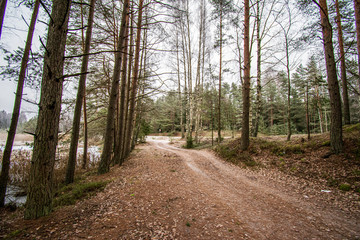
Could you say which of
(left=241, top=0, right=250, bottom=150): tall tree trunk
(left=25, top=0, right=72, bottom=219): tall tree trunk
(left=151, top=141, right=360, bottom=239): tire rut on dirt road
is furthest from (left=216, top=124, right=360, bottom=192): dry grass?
(left=25, top=0, right=72, bottom=219): tall tree trunk

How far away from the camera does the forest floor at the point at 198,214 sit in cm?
252

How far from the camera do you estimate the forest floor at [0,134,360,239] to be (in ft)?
8.27

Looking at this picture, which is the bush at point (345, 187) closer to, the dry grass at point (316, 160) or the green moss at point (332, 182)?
the dry grass at point (316, 160)

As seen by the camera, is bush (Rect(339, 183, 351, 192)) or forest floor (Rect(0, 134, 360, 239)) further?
bush (Rect(339, 183, 351, 192))

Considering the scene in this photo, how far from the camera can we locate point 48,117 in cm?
270

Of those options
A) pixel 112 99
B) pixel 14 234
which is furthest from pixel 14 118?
pixel 14 234

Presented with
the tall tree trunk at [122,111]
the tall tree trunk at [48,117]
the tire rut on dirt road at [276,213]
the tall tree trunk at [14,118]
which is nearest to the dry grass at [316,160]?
the tire rut on dirt road at [276,213]

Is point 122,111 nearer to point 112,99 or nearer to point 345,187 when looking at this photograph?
point 112,99

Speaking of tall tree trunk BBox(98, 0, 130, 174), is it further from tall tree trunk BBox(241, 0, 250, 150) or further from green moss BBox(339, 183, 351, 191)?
green moss BBox(339, 183, 351, 191)

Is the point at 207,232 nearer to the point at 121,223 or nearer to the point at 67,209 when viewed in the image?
the point at 121,223

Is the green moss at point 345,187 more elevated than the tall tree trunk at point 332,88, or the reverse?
the tall tree trunk at point 332,88

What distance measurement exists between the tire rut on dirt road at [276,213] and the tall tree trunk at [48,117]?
147 inches

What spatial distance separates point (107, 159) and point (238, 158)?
6661mm

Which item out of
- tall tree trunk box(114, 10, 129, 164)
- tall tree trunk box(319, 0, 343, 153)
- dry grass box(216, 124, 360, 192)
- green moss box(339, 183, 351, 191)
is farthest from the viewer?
tall tree trunk box(114, 10, 129, 164)
